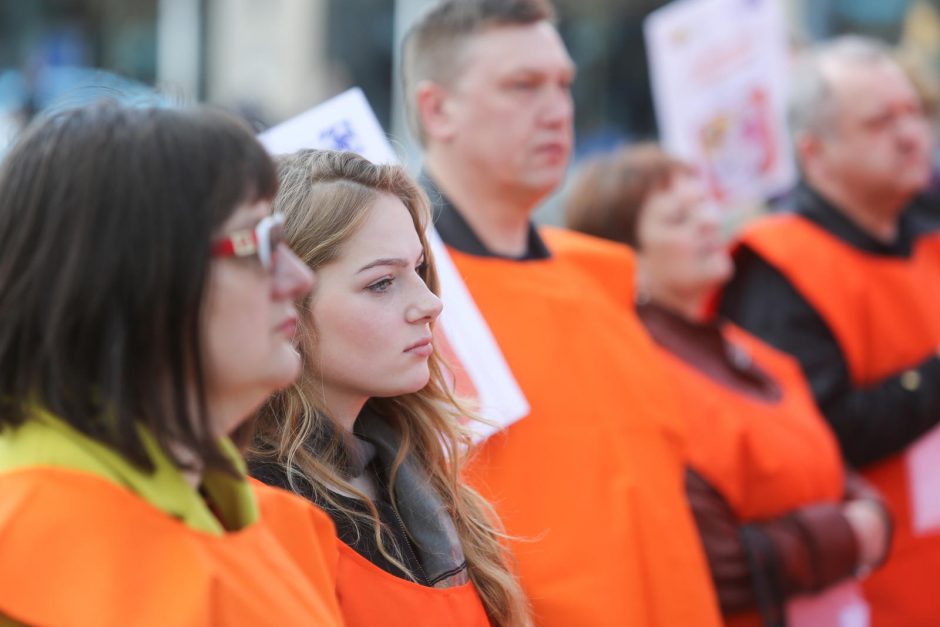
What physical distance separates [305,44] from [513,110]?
11.2 metres

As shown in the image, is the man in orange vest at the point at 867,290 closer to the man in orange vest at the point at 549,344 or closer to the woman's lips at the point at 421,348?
the man in orange vest at the point at 549,344

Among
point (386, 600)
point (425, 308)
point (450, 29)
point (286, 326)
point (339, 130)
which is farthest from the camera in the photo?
point (450, 29)

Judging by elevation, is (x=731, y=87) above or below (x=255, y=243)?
below

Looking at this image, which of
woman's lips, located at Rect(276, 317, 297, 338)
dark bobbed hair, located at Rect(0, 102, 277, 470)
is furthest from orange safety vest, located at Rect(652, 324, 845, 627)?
dark bobbed hair, located at Rect(0, 102, 277, 470)

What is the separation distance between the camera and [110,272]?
1291 mm

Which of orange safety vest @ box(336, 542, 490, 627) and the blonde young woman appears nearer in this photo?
orange safety vest @ box(336, 542, 490, 627)

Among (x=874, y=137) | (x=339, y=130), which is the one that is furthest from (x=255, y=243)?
(x=874, y=137)

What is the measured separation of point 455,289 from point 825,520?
3.73ft

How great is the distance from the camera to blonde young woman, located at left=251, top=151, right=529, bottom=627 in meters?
1.85

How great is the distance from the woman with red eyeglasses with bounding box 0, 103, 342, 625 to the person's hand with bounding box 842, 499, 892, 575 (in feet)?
6.41

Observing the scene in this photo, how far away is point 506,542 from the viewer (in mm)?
2225

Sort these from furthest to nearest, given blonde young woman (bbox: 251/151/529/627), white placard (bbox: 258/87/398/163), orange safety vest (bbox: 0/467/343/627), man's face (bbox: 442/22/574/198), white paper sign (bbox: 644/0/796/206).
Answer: white paper sign (bbox: 644/0/796/206) → man's face (bbox: 442/22/574/198) → white placard (bbox: 258/87/398/163) → blonde young woman (bbox: 251/151/529/627) → orange safety vest (bbox: 0/467/343/627)

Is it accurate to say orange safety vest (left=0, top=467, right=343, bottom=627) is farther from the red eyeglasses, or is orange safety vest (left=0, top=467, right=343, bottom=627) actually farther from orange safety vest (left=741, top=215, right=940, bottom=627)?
orange safety vest (left=741, top=215, right=940, bottom=627)

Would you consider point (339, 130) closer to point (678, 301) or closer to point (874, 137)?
point (678, 301)
